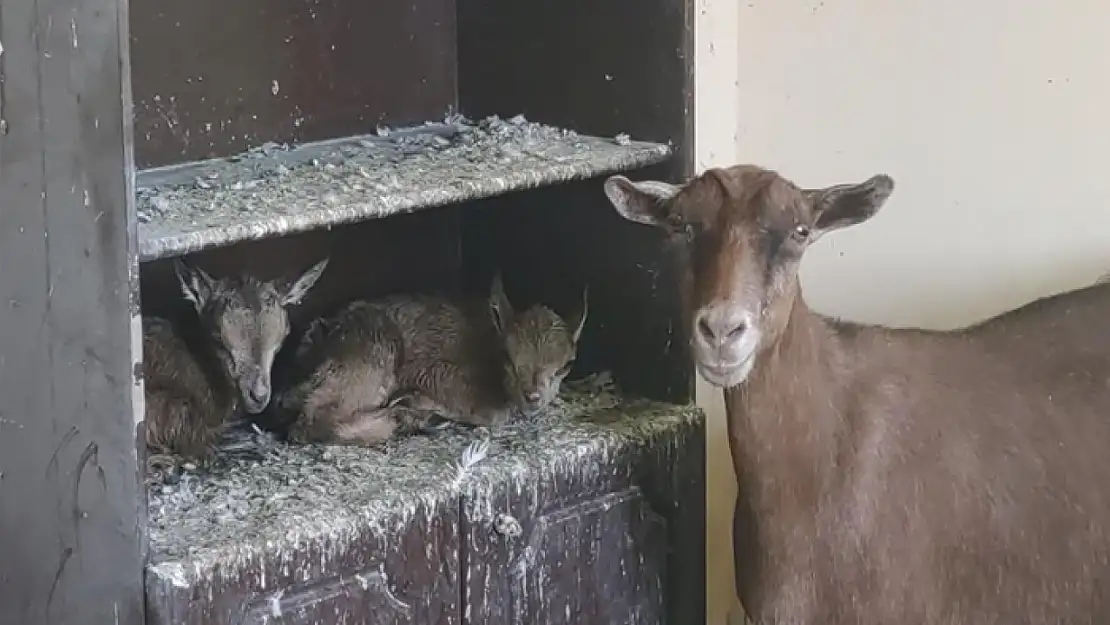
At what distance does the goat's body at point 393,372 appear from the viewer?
2365mm

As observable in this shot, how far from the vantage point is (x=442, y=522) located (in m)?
2.21

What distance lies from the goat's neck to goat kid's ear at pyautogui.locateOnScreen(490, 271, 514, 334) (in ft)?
1.27

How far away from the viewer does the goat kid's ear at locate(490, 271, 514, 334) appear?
2.47m

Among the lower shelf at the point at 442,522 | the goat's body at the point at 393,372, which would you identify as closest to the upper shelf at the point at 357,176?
the goat's body at the point at 393,372

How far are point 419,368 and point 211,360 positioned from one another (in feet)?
1.00

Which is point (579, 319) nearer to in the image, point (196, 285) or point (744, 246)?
point (744, 246)

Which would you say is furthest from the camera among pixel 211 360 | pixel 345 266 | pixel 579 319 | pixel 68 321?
pixel 345 266

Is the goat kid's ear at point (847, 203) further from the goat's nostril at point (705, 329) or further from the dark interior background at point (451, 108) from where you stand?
the dark interior background at point (451, 108)

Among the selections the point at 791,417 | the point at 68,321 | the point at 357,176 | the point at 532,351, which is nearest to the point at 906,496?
the point at 791,417

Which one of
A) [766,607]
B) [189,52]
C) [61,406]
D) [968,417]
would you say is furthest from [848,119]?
[61,406]

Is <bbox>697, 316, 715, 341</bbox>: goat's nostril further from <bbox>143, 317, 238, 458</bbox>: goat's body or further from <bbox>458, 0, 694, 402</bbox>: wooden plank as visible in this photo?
<bbox>143, 317, 238, 458</bbox>: goat's body

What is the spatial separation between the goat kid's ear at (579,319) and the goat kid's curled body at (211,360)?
0.42 metres

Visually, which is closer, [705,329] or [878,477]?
[705,329]

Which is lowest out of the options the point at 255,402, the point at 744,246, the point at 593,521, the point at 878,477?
the point at 593,521
